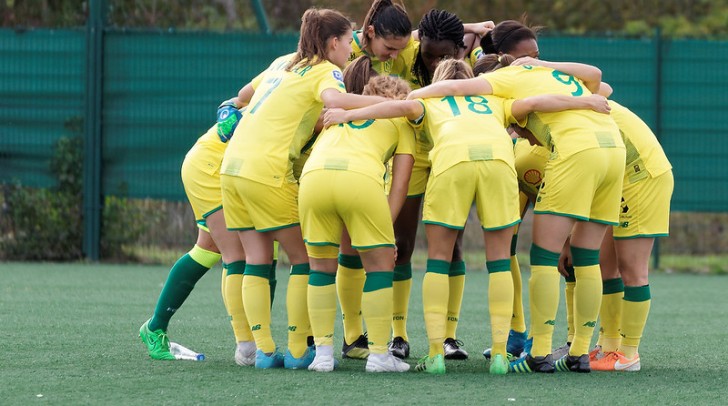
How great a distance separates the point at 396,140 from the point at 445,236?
0.54m

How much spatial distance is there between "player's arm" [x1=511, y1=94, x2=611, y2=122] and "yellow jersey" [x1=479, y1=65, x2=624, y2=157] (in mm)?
38

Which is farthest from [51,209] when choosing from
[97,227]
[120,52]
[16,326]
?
[16,326]

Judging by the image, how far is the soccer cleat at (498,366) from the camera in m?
5.43

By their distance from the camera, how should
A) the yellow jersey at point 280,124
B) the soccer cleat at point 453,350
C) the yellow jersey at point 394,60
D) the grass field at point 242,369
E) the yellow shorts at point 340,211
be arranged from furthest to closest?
the yellow jersey at point 394,60
the soccer cleat at point 453,350
the yellow jersey at point 280,124
the yellow shorts at point 340,211
the grass field at point 242,369

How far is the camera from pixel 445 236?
18.1ft

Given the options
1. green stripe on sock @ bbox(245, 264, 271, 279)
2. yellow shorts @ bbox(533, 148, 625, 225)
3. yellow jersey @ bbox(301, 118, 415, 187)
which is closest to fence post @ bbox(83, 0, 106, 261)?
green stripe on sock @ bbox(245, 264, 271, 279)

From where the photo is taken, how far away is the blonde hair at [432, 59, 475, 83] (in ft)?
18.9

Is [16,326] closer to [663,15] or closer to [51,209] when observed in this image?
[51,209]

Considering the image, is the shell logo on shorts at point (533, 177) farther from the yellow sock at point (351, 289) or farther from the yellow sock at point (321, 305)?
the yellow sock at point (321, 305)

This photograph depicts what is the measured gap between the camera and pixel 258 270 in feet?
18.5

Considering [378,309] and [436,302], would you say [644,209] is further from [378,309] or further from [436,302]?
[378,309]

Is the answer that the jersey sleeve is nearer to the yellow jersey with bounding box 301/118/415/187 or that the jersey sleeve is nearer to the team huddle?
the team huddle

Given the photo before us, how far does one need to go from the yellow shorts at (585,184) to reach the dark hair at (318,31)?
4.00 ft

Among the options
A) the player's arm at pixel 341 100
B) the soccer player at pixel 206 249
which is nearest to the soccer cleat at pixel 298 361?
the soccer player at pixel 206 249
